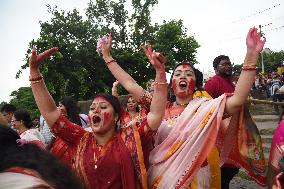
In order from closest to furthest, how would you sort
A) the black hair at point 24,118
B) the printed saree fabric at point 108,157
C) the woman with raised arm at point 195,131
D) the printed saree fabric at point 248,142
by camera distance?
the printed saree fabric at point 108,157 → the woman with raised arm at point 195,131 → the printed saree fabric at point 248,142 → the black hair at point 24,118

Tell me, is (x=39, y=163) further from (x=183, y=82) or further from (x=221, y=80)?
(x=221, y=80)

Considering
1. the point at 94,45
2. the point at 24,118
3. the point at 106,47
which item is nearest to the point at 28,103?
the point at 94,45

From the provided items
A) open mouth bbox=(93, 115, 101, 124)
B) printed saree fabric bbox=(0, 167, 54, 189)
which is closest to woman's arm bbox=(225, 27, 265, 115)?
open mouth bbox=(93, 115, 101, 124)

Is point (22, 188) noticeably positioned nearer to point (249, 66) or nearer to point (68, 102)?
point (249, 66)

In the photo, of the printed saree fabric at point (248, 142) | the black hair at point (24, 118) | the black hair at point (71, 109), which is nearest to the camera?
the printed saree fabric at point (248, 142)

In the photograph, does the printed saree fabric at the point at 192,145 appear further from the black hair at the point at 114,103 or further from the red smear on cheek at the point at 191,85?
the black hair at the point at 114,103

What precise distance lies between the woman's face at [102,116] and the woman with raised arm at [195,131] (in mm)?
250

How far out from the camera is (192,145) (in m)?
3.04

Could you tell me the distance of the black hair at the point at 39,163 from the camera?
0.95 m

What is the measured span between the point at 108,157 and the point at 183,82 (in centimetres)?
104

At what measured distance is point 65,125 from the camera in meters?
2.86

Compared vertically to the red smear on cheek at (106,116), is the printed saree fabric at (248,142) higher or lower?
lower

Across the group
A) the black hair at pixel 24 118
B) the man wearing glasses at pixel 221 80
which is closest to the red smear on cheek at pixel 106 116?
the man wearing glasses at pixel 221 80

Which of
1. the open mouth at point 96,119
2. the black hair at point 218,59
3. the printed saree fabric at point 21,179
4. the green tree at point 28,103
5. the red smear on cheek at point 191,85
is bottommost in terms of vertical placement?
the green tree at point 28,103
